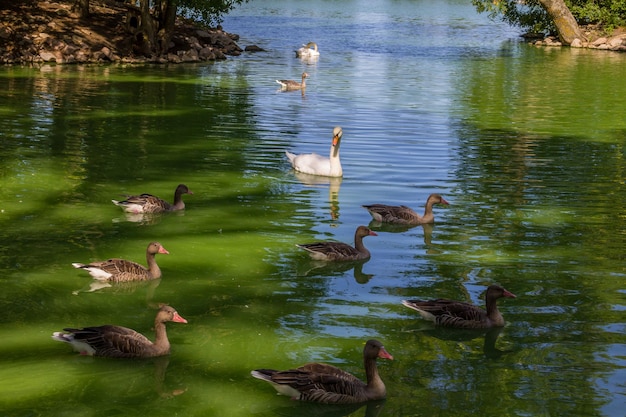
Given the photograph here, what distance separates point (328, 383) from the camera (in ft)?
36.9

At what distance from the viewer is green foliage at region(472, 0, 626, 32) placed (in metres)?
74.4

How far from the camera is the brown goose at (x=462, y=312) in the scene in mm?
13680

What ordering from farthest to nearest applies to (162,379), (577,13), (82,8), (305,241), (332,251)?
(577,13) → (82,8) → (305,241) → (332,251) → (162,379)

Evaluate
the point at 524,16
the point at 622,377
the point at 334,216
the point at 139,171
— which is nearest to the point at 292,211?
the point at 334,216

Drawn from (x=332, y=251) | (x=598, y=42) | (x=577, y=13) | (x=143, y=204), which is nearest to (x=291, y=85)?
(x=143, y=204)

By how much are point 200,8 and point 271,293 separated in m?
41.3

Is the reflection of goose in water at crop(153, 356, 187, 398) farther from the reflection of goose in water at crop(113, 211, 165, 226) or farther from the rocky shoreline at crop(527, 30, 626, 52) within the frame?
the rocky shoreline at crop(527, 30, 626, 52)

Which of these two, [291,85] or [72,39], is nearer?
[291,85]

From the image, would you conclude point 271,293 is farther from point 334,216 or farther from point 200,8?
point 200,8

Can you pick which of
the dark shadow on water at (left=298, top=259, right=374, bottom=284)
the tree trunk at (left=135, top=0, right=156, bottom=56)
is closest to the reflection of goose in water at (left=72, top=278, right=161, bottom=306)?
the dark shadow on water at (left=298, top=259, right=374, bottom=284)

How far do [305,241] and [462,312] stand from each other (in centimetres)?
493

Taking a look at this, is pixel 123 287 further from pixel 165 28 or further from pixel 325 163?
pixel 165 28

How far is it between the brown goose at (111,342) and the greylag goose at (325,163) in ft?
38.4

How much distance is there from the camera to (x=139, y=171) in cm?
2452
